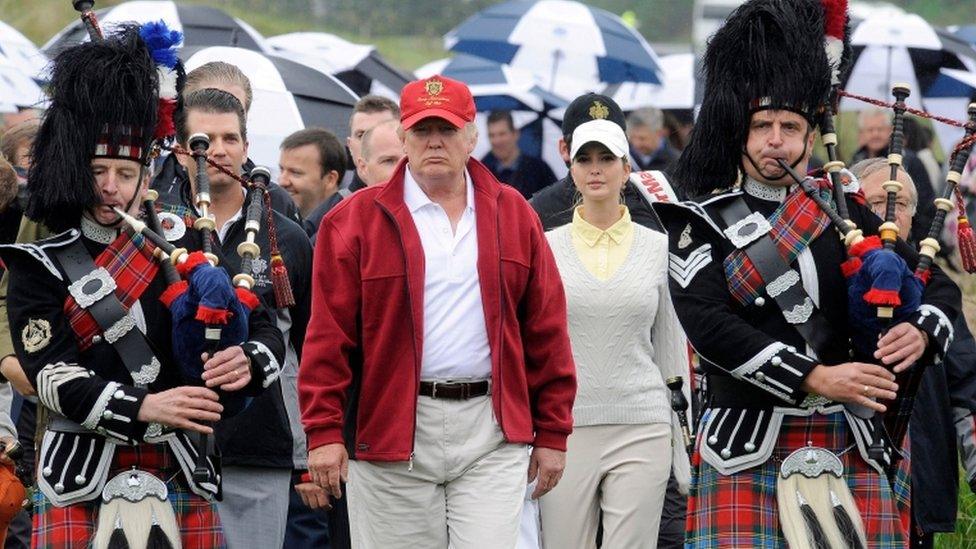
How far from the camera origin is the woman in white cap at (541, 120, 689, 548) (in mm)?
7688

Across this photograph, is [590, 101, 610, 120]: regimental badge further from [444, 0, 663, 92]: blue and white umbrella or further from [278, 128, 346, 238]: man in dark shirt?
[444, 0, 663, 92]: blue and white umbrella

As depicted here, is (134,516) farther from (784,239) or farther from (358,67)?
(358,67)

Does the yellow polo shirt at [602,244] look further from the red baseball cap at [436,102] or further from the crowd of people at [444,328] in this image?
the red baseball cap at [436,102]

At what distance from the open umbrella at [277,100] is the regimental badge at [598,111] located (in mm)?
2431

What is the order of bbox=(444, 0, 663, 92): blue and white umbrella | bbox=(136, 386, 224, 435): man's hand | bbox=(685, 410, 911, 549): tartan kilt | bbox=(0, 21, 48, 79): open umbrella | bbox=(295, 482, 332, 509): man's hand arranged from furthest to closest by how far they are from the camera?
bbox=(444, 0, 663, 92): blue and white umbrella
bbox=(0, 21, 48, 79): open umbrella
bbox=(295, 482, 332, 509): man's hand
bbox=(685, 410, 911, 549): tartan kilt
bbox=(136, 386, 224, 435): man's hand

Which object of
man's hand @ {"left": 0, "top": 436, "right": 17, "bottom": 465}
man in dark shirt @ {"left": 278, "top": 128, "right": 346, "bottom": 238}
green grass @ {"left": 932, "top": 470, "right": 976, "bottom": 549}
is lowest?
green grass @ {"left": 932, "top": 470, "right": 976, "bottom": 549}

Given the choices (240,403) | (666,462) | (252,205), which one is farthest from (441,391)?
(666,462)

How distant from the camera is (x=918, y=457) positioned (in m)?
7.66

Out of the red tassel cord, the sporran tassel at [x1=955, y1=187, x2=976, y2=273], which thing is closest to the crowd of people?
the sporran tassel at [x1=955, y1=187, x2=976, y2=273]

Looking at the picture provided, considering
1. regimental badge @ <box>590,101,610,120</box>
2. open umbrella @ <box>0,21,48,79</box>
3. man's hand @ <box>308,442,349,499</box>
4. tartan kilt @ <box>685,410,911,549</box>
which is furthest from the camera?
→ open umbrella @ <box>0,21,48,79</box>

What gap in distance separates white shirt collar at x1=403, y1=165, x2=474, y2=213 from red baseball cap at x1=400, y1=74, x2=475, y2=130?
0.57ft

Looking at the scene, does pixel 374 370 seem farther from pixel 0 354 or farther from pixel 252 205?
pixel 0 354

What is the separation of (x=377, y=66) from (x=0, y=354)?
8.13 meters

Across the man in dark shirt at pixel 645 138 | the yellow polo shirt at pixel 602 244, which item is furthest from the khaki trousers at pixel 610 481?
the man in dark shirt at pixel 645 138
